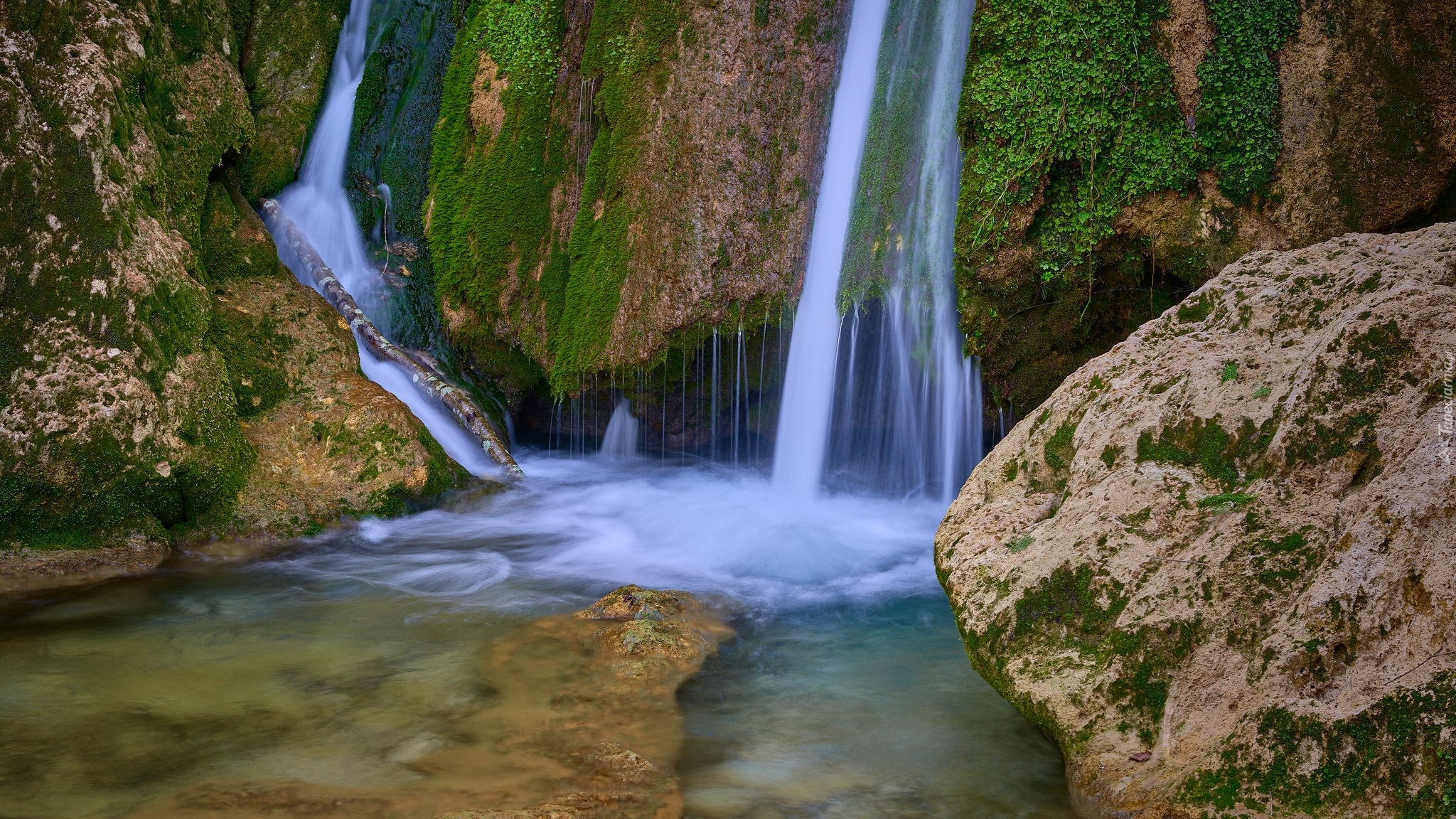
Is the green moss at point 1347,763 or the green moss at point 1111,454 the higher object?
the green moss at point 1111,454

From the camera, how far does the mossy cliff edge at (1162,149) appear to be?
6766 millimetres

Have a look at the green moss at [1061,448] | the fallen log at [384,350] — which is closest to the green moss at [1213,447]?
the green moss at [1061,448]

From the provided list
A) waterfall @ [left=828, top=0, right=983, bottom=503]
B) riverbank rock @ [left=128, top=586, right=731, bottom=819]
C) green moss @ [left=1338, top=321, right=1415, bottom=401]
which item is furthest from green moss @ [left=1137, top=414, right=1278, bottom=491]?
waterfall @ [left=828, top=0, right=983, bottom=503]

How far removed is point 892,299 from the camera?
28.1 feet

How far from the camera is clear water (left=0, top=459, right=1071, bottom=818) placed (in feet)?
13.3

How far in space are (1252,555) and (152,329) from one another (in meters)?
7.09

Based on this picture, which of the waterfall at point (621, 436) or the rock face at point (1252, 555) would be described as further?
the waterfall at point (621, 436)

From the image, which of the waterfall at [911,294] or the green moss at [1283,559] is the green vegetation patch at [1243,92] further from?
the green moss at [1283,559]

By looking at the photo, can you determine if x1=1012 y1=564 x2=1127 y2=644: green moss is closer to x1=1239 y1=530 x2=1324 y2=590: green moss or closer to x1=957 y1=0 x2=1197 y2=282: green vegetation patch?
x1=1239 y1=530 x2=1324 y2=590: green moss

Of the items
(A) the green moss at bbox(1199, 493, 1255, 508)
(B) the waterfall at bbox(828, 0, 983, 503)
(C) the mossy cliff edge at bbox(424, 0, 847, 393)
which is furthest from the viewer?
(C) the mossy cliff edge at bbox(424, 0, 847, 393)

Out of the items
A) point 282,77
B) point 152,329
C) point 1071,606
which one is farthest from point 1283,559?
point 282,77

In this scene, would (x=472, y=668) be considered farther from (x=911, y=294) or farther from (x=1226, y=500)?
(x=911, y=294)

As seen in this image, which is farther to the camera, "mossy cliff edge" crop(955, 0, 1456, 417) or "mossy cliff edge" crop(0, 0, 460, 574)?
"mossy cliff edge" crop(955, 0, 1456, 417)

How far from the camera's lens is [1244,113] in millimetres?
7086
